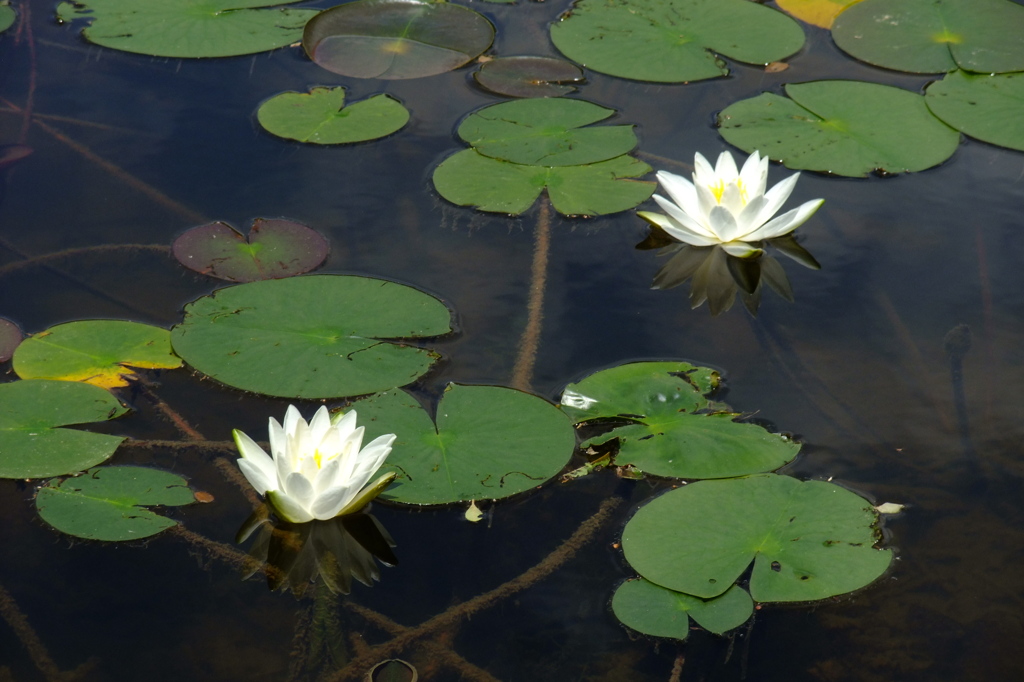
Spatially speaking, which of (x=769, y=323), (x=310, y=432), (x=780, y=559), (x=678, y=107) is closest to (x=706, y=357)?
(x=769, y=323)

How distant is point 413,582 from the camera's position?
233cm

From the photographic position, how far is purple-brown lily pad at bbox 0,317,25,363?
2920 millimetres

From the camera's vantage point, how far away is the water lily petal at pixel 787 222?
3.32m

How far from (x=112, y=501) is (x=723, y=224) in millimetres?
2316

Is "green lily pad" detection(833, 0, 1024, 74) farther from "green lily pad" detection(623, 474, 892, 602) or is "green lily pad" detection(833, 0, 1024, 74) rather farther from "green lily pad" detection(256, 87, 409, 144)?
"green lily pad" detection(623, 474, 892, 602)

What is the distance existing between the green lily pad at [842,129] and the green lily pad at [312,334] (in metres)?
1.78

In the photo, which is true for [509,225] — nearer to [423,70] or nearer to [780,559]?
[423,70]

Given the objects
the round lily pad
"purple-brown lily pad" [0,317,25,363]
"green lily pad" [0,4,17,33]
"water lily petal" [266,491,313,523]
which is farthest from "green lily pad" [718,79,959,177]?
"green lily pad" [0,4,17,33]

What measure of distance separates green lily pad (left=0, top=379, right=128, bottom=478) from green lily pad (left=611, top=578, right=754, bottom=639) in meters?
1.58

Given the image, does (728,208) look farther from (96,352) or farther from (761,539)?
(96,352)

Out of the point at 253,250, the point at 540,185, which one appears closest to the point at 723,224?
the point at 540,185

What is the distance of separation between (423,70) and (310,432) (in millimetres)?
2598

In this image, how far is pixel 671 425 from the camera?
8.79 ft

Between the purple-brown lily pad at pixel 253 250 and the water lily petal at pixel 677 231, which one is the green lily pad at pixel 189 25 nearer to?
the purple-brown lily pad at pixel 253 250
